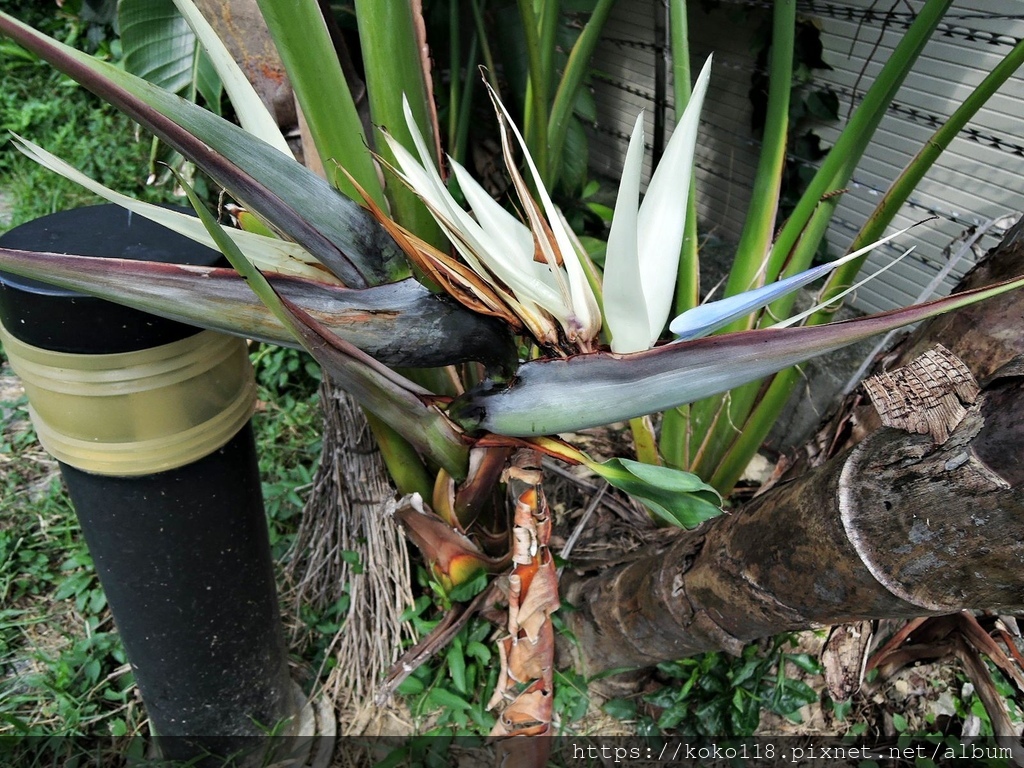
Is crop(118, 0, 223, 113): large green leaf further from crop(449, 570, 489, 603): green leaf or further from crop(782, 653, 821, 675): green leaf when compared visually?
crop(782, 653, 821, 675): green leaf

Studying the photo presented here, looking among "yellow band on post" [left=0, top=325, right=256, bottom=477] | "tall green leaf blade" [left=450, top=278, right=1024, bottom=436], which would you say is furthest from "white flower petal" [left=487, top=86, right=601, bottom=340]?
"yellow band on post" [left=0, top=325, right=256, bottom=477]

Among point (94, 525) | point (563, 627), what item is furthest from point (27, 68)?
point (563, 627)

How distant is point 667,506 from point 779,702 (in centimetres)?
71

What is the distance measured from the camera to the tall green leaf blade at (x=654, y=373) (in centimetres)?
50

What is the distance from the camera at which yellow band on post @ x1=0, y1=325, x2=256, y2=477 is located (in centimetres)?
71

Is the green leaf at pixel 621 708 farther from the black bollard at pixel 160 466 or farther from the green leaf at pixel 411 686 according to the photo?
the black bollard at pixel 160 466

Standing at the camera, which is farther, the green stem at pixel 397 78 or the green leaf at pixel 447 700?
the green leaf at pixel 447 700

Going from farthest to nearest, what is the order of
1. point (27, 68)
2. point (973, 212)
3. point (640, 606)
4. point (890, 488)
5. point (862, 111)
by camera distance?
point (27, 68) < point (973, 212) < point (640, 606) < point (862, 111) < point (890, 488)

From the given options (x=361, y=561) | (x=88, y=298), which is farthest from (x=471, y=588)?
(x=88, y=298)

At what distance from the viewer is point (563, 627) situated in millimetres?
1226

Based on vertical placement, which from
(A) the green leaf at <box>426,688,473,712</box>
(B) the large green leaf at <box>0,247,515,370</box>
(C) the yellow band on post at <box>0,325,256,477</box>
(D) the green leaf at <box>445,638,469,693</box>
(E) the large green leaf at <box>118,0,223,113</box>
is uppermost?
(B) the large green leaf at <box>0,247,515,370</box>

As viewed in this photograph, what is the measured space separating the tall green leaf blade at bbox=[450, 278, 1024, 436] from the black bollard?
330 millimetres

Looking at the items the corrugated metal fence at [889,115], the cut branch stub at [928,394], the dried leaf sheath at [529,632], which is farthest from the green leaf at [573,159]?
the cut branch stub at [928,394]

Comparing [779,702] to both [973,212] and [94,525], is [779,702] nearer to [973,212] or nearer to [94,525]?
[94,525]
